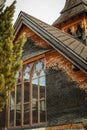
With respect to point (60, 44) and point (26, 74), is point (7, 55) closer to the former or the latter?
point (60, 44)

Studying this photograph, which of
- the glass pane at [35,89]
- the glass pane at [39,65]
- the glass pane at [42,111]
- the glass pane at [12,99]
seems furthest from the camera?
the glass pane at [12,99]

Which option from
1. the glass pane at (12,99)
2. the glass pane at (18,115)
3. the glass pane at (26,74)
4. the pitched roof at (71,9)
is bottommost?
the glass pane at (18,115)

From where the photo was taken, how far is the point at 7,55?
10453 millimetres

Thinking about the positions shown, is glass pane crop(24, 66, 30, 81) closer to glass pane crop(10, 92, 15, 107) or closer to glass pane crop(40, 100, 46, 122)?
glass pane crop(10, 92, 15, 107)

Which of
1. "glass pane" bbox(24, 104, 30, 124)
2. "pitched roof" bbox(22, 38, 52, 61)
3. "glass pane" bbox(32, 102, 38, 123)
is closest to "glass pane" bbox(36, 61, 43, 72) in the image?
"pitched roof" bbox(22, 38, 52, 61)

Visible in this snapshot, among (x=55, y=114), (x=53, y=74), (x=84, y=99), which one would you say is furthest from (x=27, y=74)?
(x=84, y=99)

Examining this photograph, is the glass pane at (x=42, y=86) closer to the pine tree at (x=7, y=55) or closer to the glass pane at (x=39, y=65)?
the glass pane at (x=39, y=65)

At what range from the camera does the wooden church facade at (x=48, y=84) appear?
10633 mm

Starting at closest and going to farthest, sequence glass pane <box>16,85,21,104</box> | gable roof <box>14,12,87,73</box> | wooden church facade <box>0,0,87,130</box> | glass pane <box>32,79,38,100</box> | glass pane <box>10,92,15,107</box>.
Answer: gable roof <box>14,12,87,73</box> < wooden church facade <box>0,0,87,130</box> < glass pane <box>32,79,38,100</box> < glass pane <box>16,85,21,104</box> < glass pane <box>10,92,15,107</box>

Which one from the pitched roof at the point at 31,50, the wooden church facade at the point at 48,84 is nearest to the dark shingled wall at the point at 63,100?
the wooden church facade at the point at 48,84

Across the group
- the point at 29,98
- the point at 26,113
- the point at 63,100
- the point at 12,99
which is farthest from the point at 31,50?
the point at 63,100

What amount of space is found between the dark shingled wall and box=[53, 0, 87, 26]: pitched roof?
707 cm

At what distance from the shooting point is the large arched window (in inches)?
479

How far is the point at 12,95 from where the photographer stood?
46.1 ft
